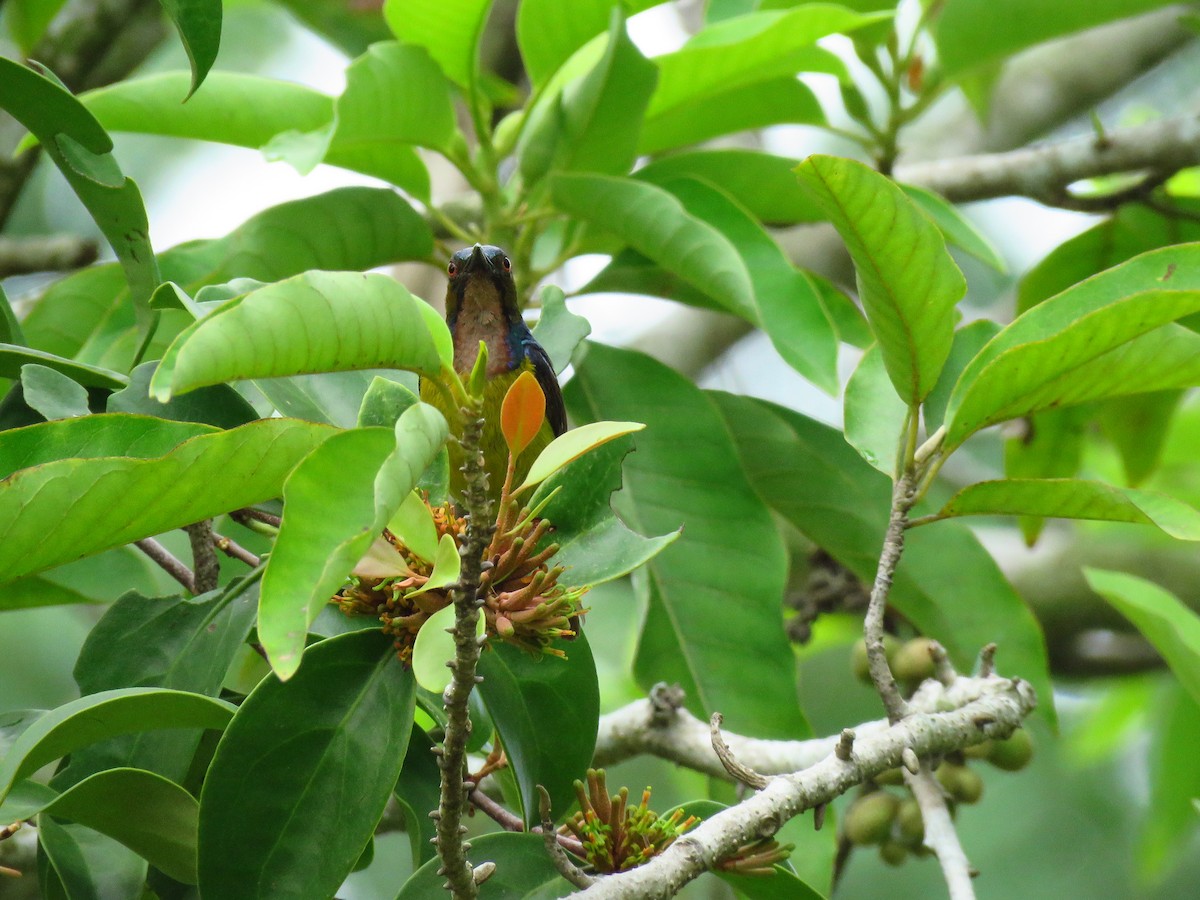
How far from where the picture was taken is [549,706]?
1.40m

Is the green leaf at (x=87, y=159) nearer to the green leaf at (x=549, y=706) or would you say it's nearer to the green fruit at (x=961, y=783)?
the green leaf at (x=549, y=706)

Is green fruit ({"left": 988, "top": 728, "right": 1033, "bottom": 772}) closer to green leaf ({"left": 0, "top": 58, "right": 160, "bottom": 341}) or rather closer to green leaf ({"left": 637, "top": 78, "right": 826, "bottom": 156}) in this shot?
green leaf ({"left": 637, "top": 78, "right": 826, "bottom": 156})

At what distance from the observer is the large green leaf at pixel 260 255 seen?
6.98 ft

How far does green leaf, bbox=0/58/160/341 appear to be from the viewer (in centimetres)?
136

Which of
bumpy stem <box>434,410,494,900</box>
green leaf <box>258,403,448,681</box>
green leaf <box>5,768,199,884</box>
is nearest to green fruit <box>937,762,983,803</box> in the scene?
bumpy stem <box>434,410,494,900</box>

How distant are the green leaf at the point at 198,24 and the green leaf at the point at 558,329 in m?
0.49

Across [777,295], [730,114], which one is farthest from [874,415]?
[730,114]

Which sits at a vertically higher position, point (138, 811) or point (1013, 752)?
point (1013, 752)

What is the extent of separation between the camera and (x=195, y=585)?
1606 mm

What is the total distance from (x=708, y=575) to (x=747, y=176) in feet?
2.90

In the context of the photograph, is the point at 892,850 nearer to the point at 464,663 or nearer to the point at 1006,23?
the point at 464,663

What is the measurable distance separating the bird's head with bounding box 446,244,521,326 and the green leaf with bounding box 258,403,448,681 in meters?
1.17

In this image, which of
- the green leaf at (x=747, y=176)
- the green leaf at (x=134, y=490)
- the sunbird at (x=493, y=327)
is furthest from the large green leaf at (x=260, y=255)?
the green leaf at (x=134, y=490)

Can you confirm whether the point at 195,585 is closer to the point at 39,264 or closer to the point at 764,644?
the point at 764,644
